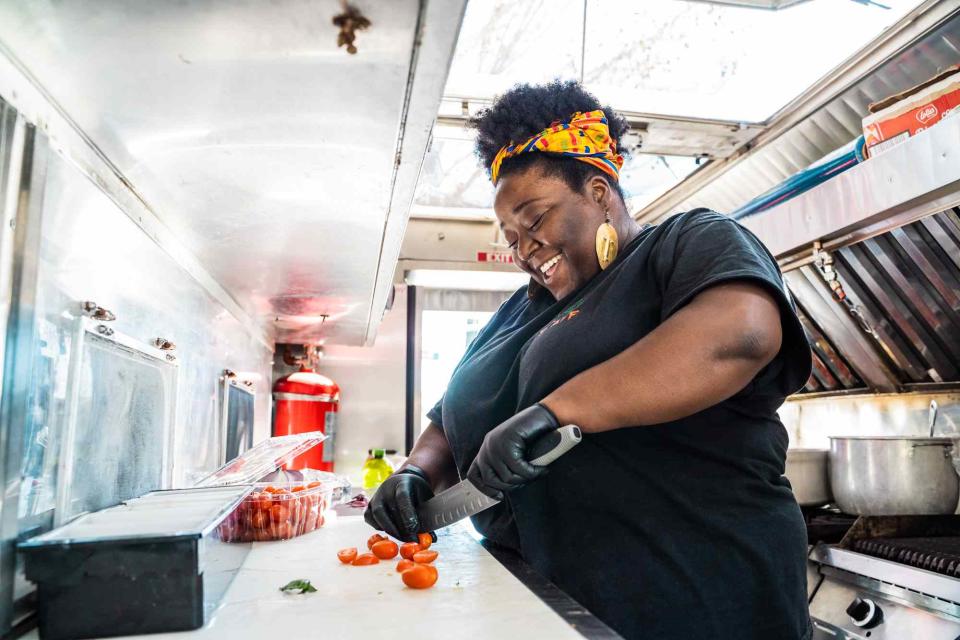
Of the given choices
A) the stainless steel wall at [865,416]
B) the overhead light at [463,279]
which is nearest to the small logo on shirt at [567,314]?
the stainless steel wall at [865,416]

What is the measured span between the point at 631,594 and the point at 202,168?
3.03 feet

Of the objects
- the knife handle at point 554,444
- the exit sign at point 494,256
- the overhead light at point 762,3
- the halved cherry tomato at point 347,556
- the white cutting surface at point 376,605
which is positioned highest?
the overhead light at point 762,3

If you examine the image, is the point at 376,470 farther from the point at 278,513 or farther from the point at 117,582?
the point at 117,582

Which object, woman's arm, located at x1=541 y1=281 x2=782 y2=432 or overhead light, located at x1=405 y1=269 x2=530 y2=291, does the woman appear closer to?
woman's arm, located at x1=541 y1=281 x2=782 y2=432

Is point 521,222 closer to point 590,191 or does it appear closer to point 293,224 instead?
point 590,191

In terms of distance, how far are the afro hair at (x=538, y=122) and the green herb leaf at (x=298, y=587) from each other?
0.83m

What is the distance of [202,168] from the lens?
3.40 ft

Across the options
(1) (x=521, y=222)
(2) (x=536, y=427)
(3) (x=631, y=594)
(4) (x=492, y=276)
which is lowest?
(3) (x=631, y=594)

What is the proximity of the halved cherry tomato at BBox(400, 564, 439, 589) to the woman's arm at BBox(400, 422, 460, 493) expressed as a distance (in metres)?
0.54

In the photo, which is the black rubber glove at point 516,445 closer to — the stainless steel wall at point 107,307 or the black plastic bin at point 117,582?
the black plastic bin at point 117,582

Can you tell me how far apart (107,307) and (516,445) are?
67cm

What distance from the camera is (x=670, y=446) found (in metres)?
1.01

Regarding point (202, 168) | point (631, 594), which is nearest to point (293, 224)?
point (202, 168)

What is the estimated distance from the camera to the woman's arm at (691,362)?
877mm
